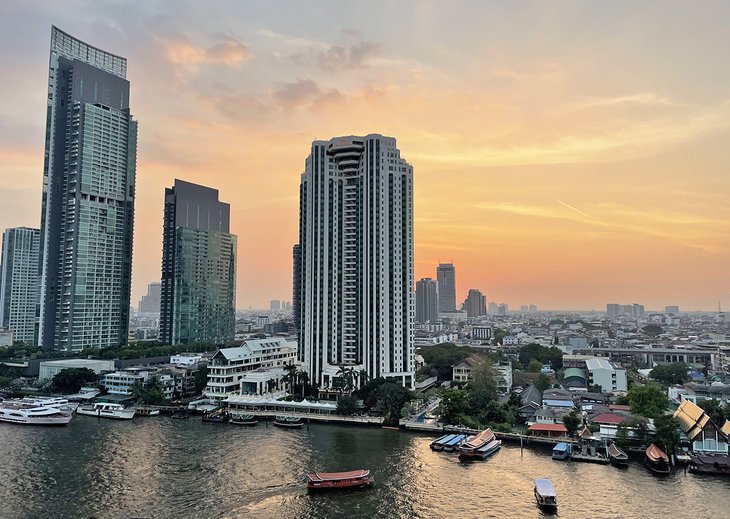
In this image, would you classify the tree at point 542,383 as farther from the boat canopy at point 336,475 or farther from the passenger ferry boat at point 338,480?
the passenger ferry boat at point 338,480

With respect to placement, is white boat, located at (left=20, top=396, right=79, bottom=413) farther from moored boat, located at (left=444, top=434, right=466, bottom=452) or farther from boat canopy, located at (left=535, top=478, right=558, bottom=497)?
boat canopy, located at (left=535, top=478, right=558, bottom=497)

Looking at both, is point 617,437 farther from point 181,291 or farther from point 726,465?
point 181,291

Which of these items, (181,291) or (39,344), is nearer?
(39,344)

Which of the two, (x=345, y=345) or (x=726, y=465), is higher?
(x=345, y=345)

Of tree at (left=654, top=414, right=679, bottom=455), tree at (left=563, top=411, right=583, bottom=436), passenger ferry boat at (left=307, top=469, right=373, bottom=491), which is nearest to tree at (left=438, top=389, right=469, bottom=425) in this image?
tree at (left=563, top=411, right=583, bottom=436)

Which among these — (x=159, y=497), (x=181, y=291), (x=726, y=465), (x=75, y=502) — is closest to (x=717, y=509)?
(x=726, y=465)

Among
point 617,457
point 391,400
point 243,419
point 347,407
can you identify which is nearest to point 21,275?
point 243,419
